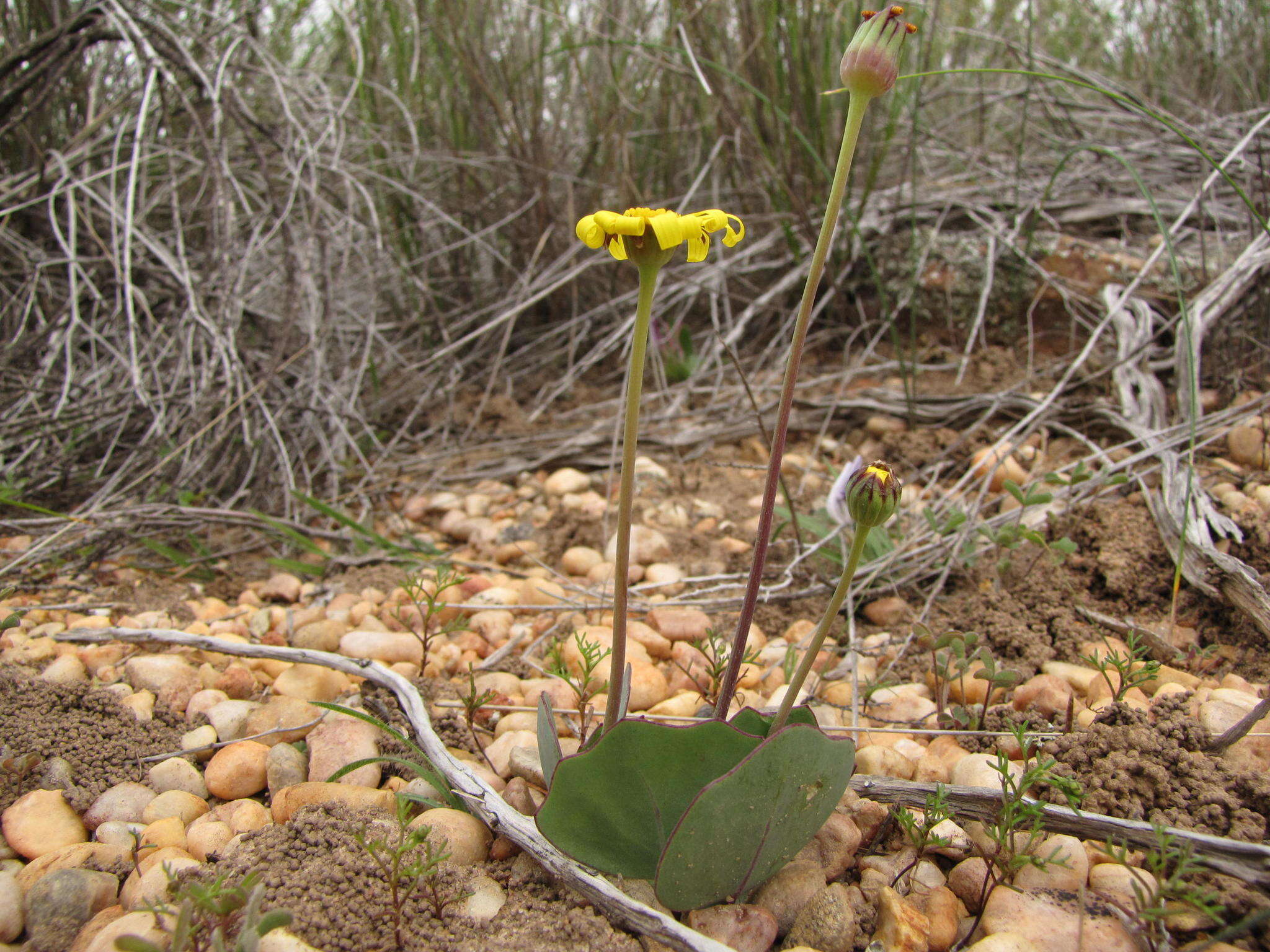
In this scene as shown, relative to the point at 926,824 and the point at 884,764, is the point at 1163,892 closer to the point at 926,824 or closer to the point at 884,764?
the point at 926,824

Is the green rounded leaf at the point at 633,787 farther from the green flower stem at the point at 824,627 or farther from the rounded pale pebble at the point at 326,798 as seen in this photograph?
the rounded pale pebble at the point at 326,798

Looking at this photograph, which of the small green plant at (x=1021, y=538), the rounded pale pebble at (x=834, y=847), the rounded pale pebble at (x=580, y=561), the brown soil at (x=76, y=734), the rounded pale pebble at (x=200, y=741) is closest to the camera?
the rounded pale pebble at (x=834, y=847)

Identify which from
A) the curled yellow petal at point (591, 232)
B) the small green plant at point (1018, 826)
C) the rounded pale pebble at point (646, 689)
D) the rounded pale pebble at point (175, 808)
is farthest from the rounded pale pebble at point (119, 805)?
the small green plant at point (1018, 826)

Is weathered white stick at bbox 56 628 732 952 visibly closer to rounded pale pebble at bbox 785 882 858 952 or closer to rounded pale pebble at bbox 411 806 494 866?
rounded pale pebble at bbox 411 806 494 866

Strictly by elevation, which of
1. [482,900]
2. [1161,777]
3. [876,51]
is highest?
[876,51]

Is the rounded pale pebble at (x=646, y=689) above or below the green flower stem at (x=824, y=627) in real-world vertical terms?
below

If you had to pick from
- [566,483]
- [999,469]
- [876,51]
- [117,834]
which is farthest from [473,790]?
[999,469]

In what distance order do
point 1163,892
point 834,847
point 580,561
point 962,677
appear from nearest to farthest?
point 1163,892
point 834,847
point 962,677
point 580,561
